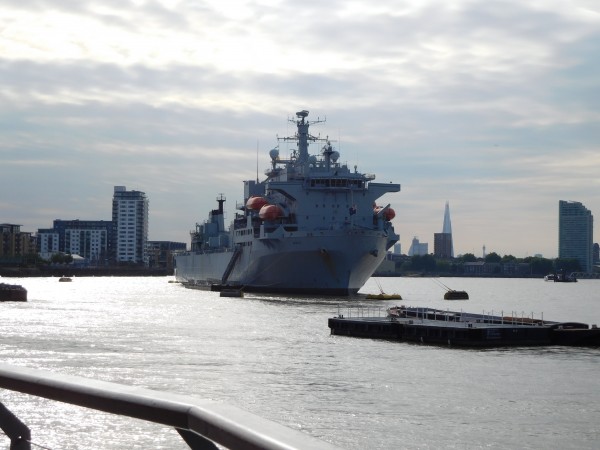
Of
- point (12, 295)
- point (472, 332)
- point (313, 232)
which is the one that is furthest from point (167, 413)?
point (12, 295)

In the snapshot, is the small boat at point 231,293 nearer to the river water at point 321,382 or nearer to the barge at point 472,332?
the river water at point 321,382

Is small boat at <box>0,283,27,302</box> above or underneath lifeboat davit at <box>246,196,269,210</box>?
underneath

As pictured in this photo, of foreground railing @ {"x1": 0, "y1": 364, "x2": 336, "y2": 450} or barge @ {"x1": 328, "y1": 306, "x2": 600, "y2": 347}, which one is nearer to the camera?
foreground railing @ {"x1": 0, "y1": 364, "x2": 336, "y2": 450}

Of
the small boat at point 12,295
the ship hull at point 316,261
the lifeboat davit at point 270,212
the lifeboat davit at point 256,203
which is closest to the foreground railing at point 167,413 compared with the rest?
the ship hull at point 316,261

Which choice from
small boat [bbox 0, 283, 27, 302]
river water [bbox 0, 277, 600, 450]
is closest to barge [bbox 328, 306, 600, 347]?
river water [bbox 0, 277, 600, 450]

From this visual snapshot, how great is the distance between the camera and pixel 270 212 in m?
104

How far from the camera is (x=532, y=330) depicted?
56750 millimetres

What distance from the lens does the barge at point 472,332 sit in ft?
181

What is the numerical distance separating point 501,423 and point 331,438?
6211 mm

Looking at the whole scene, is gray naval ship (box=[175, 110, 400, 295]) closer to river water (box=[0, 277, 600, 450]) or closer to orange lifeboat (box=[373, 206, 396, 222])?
orange lifeboat (box=[373, 206, 396, 222])

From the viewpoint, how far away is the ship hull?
323 ft

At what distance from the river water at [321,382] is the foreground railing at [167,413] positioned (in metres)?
7.50

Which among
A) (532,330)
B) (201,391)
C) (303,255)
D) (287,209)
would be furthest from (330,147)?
(201,391)

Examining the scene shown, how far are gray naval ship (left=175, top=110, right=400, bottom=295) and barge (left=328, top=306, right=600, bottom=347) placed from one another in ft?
121
